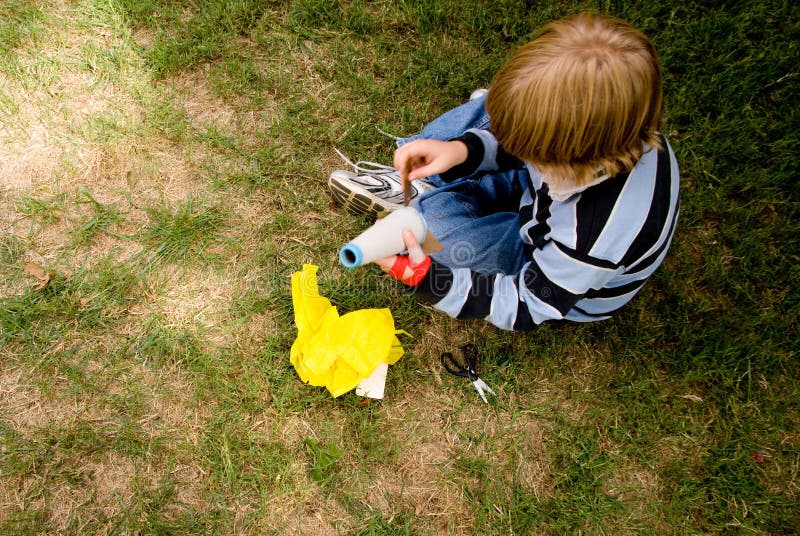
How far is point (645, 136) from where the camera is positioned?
51.4 inches

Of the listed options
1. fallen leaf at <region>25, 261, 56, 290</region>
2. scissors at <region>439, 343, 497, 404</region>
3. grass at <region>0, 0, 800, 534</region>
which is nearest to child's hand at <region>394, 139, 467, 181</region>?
grass at <region>0, 0, 800, 534</region>

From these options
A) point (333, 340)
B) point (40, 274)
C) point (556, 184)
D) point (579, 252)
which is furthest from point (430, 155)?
point (40, 274)

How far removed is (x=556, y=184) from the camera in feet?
4.60

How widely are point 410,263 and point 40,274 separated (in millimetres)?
1514

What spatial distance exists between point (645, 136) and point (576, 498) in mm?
1400

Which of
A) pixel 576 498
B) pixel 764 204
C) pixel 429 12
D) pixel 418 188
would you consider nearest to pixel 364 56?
pixel 429 12

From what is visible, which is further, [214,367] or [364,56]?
[364,56]

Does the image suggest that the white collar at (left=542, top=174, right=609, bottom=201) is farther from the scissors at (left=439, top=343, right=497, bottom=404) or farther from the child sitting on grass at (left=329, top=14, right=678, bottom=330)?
the scissors at (left=439, top=343, right=497, bottom=404)

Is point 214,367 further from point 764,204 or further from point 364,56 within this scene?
point 764,204

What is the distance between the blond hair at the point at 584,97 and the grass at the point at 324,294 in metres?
1.05

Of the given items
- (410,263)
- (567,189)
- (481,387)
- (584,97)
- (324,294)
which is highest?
(584,97)

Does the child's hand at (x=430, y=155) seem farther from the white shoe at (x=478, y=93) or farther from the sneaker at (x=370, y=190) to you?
the white shoe at (x=478, y=93)

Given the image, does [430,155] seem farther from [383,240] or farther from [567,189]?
[567,189]

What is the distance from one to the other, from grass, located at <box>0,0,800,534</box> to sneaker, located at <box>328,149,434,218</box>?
13 cm
